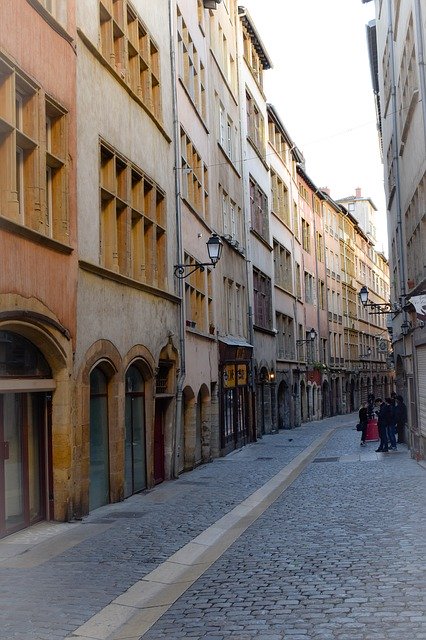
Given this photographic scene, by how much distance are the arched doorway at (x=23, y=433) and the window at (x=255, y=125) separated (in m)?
25.0

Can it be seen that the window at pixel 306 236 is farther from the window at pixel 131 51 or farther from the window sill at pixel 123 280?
the window sill at pixel 123 280

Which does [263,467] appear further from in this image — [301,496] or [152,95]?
[152,95]

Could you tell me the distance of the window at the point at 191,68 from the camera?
2344cm

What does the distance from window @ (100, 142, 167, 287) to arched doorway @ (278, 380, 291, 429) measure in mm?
23969

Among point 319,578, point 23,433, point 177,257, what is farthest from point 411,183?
point 319,578

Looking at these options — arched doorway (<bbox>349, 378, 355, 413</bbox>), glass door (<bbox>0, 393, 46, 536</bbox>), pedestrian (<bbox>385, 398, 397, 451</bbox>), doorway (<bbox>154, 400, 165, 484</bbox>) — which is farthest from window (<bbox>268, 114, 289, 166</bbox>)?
glass door (<bbox>0, 393, 46, 536</bbox>)

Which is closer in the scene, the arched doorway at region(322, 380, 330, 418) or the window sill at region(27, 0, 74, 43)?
the window sill at region(27, 0, 74, 43)

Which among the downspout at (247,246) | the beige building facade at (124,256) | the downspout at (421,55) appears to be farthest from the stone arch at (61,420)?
the downspout at (247,246)

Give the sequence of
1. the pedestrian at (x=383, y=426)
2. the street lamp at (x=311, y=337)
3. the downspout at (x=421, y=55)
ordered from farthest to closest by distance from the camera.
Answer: the street lamp at (x=311, y=337) < the pedestrian at (x=383, y=426) < the downspout at (x=421, y=55)

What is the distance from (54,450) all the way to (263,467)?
33.3 feet

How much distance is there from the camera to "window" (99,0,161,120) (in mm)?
16281

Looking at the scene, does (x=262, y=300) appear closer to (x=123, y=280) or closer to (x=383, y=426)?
(x=383, y=426)

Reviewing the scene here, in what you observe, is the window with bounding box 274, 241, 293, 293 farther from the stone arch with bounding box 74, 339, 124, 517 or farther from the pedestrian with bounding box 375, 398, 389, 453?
the stone arch with bounding box 74, 339, 124, 517

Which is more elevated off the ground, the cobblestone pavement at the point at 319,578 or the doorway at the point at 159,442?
the doorway at the point at 159,442
